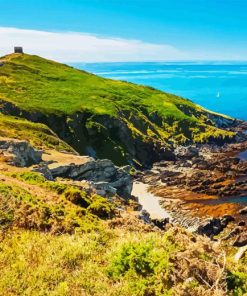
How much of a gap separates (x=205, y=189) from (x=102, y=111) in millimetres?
57743

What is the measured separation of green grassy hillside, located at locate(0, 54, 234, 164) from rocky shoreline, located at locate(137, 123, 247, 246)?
10.8m

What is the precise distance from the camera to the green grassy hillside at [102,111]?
12300 cm

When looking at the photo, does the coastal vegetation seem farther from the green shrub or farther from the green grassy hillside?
the green grassy hillside

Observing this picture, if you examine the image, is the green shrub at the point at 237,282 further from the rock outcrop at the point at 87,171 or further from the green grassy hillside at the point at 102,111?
the green grassy hillside at the point at 102,111

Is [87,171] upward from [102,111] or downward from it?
downward

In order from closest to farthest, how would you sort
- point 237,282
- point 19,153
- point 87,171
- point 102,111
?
point 237,282, point 19,153, point 87,171, point 102,111

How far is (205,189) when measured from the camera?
298 ft

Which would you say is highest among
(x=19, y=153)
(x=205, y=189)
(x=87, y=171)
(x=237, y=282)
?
(x=237, y=282)

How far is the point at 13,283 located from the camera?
12531 millimetres

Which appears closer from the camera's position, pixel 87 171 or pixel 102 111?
pixel 87 171

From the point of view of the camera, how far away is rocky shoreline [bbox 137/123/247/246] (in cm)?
6938

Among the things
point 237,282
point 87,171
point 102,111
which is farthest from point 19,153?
point 102,111

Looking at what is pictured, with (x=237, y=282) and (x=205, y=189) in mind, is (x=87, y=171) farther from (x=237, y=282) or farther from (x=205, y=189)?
(x=237, y=282)

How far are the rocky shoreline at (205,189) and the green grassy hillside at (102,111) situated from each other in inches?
423
